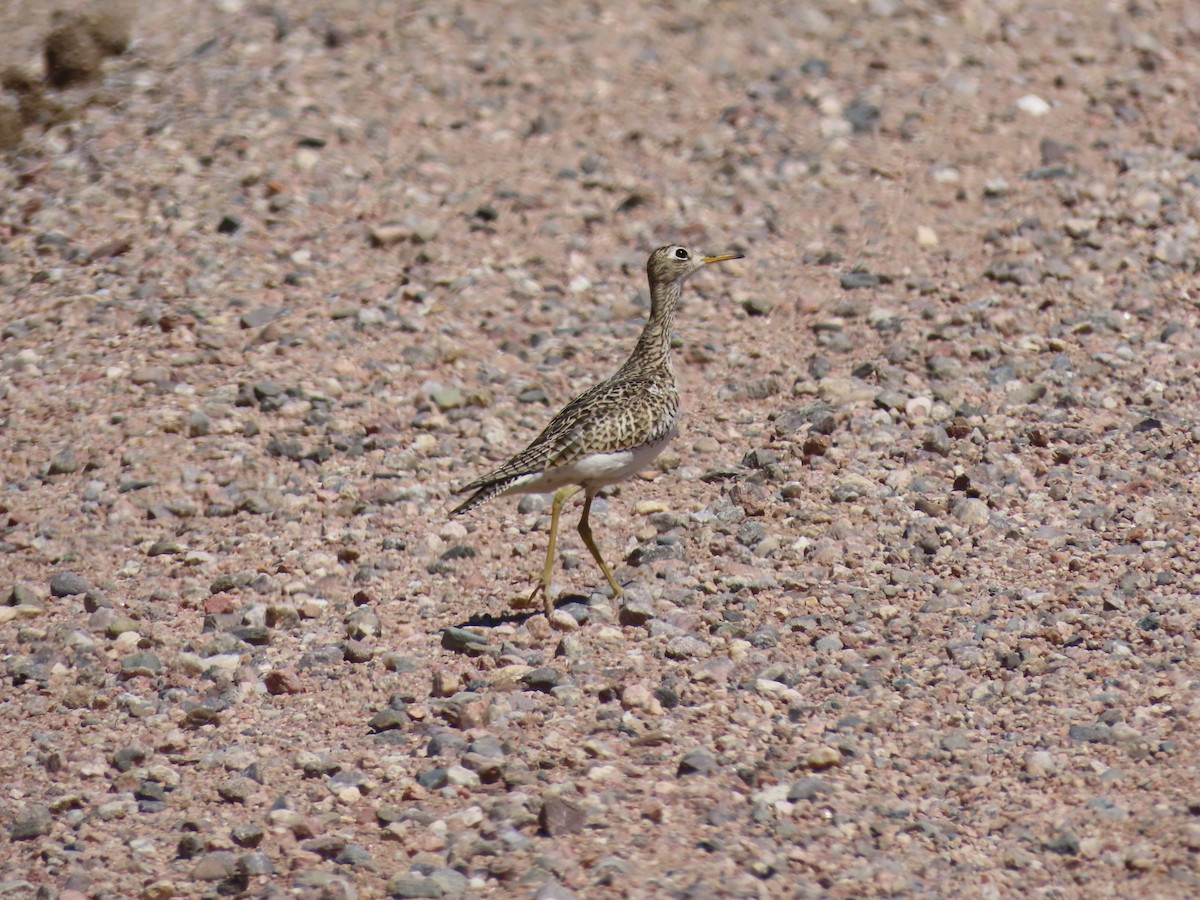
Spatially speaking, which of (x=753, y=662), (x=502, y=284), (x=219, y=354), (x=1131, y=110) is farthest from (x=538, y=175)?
(x=753, y=662)

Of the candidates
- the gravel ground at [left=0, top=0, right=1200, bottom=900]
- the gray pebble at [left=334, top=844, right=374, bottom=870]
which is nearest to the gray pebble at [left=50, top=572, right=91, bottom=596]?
the gravel ground at [left=0, top=0, right=1200, bottom=900]

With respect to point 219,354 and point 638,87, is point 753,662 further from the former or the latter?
point 638,87

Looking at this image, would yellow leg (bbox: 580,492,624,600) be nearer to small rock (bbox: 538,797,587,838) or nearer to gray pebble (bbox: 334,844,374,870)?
small rock (bbox: 538,797,587,838)

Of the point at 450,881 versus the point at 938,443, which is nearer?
the point at 450,881

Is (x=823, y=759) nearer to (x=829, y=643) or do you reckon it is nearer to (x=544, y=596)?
(x=829, y=643)

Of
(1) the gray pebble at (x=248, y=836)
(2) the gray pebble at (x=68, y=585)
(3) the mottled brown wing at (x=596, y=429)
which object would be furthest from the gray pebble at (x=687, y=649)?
(2) the gray pebble at (x=68, y=585)

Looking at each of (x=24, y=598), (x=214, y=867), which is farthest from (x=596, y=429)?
(x=24, y=598)

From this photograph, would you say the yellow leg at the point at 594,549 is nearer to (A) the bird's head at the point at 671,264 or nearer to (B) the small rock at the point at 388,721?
(B) the small rock at the point at 388,721
